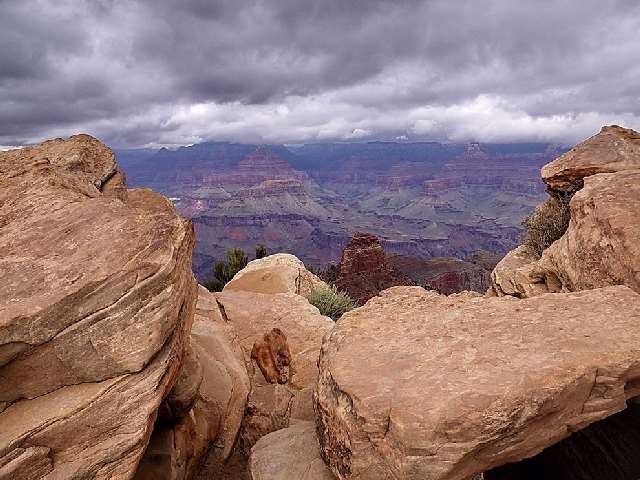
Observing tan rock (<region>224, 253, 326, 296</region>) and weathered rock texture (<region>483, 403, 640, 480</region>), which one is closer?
weathered rock texture (<region>483, 403, 640, 480</region>)

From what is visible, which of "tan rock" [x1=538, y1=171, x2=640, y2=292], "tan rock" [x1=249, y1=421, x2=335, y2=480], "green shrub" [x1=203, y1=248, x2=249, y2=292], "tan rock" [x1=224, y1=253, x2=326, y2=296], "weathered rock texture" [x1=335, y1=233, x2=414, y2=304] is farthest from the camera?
"weathered rock texture" [x1=335, y1=233, x2=414, y2=304]

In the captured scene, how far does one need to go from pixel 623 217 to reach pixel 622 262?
1268 mm

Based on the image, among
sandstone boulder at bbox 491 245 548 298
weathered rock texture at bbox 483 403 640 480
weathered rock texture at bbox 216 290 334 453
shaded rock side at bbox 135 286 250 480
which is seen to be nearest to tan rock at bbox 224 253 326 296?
weathered rock texture at bbox 216 290 334 453

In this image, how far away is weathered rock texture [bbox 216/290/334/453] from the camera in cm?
1309

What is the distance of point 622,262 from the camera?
37.0ft

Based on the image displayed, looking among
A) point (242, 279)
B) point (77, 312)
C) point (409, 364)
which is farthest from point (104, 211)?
point (242, 279)

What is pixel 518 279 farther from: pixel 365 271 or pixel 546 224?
pixel 365 271

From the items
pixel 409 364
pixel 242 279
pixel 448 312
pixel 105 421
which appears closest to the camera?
pixel 105 421

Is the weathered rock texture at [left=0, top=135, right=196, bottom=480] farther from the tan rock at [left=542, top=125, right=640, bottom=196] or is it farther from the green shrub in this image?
the green shrub

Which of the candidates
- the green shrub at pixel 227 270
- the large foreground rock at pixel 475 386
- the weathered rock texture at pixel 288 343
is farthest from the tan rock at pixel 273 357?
the green shrub at pixel 227 270

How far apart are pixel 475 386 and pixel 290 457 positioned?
438 cm

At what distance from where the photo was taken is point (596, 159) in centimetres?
1546

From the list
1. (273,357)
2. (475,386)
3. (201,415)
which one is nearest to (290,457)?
→ (201,415)

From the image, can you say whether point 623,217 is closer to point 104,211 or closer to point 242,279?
point 104,211
